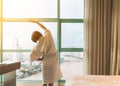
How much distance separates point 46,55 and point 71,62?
1.39 metres

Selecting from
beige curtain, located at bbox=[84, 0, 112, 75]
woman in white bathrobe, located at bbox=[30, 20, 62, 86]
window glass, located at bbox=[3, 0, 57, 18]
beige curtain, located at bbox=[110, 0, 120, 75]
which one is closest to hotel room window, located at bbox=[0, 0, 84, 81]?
window glass, located at bbox=[3, 0, 57, 18]

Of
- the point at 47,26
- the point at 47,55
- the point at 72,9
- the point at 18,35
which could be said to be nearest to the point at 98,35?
the point at 72,9

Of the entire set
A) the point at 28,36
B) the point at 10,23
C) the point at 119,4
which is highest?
the point at 119,4

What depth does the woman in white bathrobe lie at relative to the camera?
3.46m

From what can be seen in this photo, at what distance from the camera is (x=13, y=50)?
189 inches

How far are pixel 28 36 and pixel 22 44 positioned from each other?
0.23 m

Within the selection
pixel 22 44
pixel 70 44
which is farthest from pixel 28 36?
pixel 70 44

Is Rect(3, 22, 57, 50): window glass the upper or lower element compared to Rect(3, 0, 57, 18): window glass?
lower

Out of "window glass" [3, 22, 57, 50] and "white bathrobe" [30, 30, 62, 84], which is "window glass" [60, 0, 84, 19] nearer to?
"window glass" [3, 22, 57, 50]

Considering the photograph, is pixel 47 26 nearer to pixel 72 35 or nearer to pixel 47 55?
pixel 72 35

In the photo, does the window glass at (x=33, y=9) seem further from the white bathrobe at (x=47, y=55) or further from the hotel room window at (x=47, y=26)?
the white bathrobe at (x=47, y=55)

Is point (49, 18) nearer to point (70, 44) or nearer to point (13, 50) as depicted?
point (70, 44)

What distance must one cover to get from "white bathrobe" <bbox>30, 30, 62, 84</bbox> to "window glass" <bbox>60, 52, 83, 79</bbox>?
1200 mm

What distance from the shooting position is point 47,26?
15.7 feet
